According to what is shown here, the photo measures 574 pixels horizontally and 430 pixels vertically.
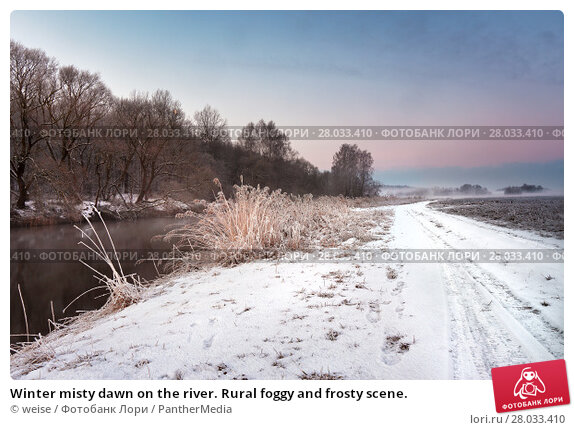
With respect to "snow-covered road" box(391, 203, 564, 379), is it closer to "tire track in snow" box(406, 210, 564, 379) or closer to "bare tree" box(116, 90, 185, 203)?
"tire track in snow" box(406, 210, 564, 379)

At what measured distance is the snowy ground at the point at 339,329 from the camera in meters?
1.35

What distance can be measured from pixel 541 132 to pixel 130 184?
792 centimetres

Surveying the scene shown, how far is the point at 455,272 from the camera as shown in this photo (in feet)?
8.68

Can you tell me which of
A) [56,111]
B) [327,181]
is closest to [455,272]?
[327,181]

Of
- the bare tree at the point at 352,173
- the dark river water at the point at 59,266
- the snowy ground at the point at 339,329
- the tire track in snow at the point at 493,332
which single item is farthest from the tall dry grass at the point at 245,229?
the bare tree at the point at 352,173

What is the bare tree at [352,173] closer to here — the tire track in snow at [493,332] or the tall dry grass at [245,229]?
the tall dry grass at [245,229]

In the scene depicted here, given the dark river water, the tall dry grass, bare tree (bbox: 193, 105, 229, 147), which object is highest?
bare tree (bbox: 193, 105, 229, 147)

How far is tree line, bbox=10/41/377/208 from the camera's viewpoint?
609 centimetres
